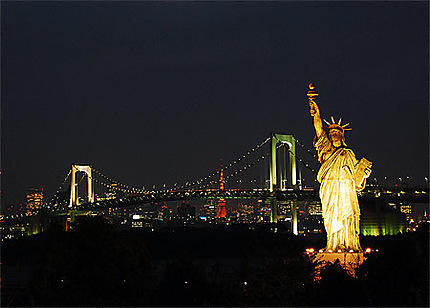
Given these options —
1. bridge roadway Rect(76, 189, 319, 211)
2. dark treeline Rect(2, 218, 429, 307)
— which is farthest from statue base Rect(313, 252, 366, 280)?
bridge roadway Rect(76, 189, 319, 211)

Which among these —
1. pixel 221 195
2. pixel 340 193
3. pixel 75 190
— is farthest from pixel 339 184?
pixel 75 190

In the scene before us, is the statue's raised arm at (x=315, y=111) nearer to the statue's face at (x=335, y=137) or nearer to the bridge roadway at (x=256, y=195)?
the statue's face at (x=335, y=137)

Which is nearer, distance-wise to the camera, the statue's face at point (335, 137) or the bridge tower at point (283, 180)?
the statue's face at point (335, 137)

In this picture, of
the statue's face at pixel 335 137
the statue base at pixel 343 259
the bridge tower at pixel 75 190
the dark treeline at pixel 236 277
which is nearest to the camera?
the dark treeline at pixel 236 277

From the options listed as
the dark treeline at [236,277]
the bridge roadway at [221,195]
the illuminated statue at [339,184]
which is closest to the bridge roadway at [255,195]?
the bridge roadway at [221,195]

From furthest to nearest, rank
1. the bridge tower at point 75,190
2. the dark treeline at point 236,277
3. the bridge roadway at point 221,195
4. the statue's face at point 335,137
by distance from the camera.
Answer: the bridge tower at point 75,190 < the bridge roadway at point 221,195 < the statue's face at point 335,137 < the dark treeline at point 236,277

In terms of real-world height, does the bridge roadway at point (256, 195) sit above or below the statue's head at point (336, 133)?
above

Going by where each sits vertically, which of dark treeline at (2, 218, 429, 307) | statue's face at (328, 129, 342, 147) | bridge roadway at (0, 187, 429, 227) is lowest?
dark treeline at (2, 218, 429, 307)

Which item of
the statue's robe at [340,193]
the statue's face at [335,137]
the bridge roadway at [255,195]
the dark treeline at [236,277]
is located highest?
the bridge roadway at [255,195]

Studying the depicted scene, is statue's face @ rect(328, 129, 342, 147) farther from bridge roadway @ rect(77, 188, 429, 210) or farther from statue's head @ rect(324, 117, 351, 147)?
bridge roadway @ rect(77, 188, 429, 210)
